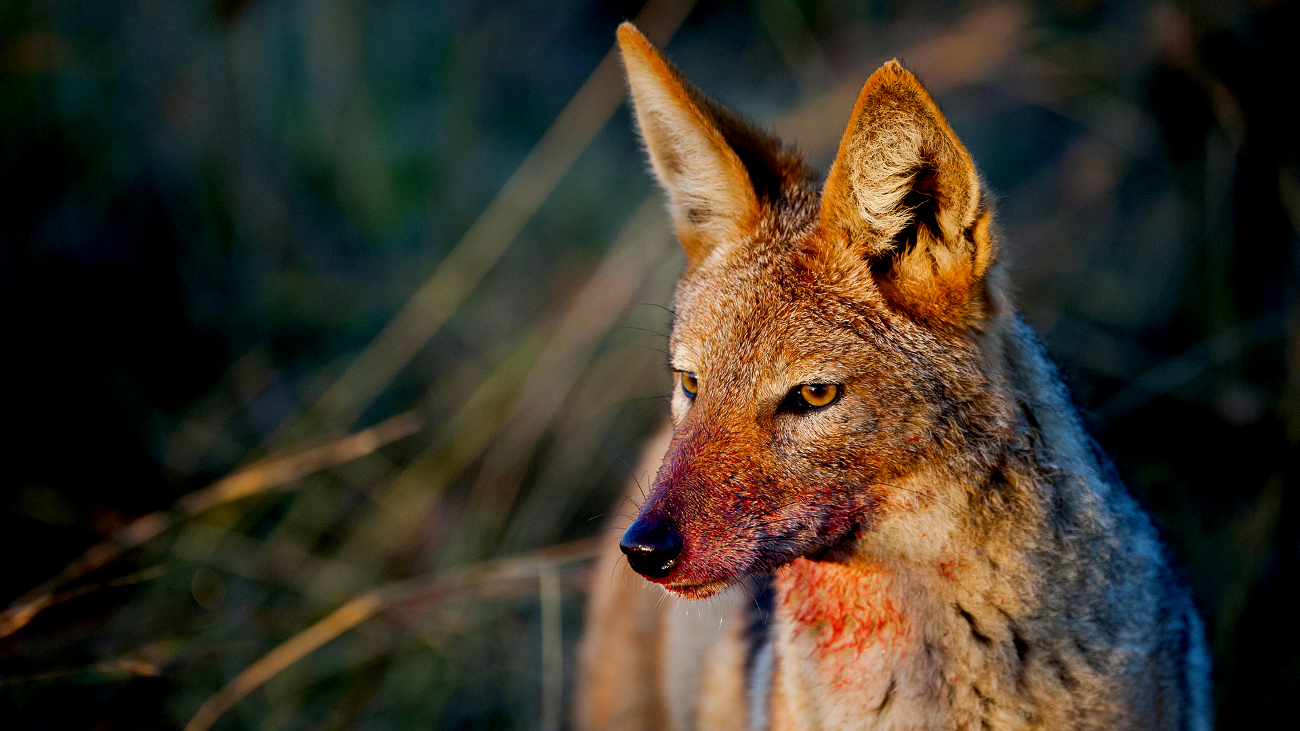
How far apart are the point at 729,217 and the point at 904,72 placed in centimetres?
79

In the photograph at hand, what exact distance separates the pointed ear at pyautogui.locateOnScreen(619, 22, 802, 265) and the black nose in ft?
2.96

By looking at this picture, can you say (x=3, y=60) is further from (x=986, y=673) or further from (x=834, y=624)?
(x=986, y=673)

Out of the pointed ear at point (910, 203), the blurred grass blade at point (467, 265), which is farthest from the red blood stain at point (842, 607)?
the blurred grass blade at point (467, 265)

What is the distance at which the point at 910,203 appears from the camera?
205cm

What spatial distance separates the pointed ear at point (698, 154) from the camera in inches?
91.2

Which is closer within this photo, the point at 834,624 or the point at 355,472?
the point at 834,624

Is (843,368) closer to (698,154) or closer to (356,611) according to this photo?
(698,154)

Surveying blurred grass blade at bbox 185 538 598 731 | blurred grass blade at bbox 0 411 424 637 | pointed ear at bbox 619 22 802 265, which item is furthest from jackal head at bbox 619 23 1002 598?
A: blurred grass blade at bbox 0 411 424 637

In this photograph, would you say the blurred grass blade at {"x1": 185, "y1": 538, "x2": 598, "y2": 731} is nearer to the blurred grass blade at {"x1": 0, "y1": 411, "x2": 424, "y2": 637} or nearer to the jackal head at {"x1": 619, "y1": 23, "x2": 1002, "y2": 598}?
the blurred grass blade at {"x1": 0, "y1": 411, "x2": 424, "y2": 637}

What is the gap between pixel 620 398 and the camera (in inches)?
185

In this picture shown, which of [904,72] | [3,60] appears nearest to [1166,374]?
[904,72]

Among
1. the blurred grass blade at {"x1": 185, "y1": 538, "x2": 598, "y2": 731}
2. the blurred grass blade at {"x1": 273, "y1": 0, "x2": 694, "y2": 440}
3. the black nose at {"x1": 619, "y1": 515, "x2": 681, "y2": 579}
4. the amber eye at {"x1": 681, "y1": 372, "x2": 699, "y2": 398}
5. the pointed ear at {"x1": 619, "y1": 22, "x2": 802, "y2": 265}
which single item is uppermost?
the blurred grass blade at {"x1": 273, "y1": 0, "x2": 694, "y2": 440}

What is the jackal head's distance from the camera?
6.21 ft

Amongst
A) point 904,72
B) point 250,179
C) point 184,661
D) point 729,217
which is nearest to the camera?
point 904,72
